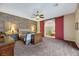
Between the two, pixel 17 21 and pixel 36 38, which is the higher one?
pixel 17 21

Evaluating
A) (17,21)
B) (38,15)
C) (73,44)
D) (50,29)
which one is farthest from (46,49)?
(17,21)

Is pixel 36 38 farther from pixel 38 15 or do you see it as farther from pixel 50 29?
pixel 38 15

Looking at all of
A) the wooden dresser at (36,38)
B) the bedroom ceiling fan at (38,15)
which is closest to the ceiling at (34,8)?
the bedroom ceiling fan at (38,15)

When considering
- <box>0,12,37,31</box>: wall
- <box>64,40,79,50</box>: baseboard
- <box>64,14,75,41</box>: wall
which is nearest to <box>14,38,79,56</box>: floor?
<box>64,40,79,50</box>: baseboard

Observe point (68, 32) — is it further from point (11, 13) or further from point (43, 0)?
point (11, 13)

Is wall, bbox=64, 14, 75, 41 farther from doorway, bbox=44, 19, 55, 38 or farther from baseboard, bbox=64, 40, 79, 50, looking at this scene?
doorway, bbox=44, 19, 55, 38

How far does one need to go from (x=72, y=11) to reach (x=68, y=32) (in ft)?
1.39

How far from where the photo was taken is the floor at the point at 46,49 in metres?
2.44

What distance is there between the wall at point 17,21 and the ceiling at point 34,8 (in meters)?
0.08

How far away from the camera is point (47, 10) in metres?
2.48

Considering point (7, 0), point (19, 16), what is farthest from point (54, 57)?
point (7, 0)

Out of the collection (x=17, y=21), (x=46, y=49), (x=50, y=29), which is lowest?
(x=46, y=49)

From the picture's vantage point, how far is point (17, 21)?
2.46 m

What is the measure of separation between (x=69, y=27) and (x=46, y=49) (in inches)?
25.3
